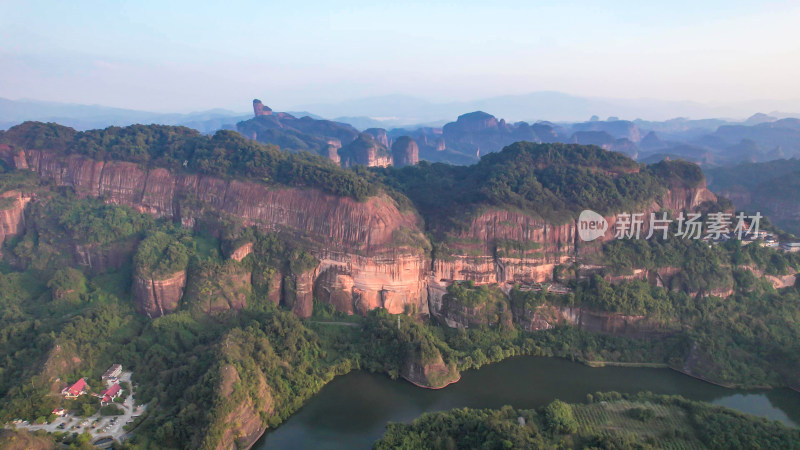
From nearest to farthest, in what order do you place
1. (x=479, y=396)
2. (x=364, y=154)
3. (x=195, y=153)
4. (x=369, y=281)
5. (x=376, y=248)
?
(x=479, y=396), (x=376, y=248), (x=369, y=281), (x=195, y=153), (x=364, y=154)

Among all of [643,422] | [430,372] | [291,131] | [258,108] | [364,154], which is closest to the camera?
[643,422]

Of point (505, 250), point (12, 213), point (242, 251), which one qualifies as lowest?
point (242, 251)

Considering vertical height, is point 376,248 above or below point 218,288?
above

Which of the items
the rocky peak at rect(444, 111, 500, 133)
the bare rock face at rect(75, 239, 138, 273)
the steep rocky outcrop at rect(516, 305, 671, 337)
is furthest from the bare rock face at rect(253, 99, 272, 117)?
the steep rocky outcrop at rect(516, 305, 671, 337)

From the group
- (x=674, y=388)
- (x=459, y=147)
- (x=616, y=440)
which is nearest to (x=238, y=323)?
(x=616, y=440)

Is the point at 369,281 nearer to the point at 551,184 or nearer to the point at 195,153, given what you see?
the point at 551,184

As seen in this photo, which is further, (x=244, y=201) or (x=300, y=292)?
(x=244, y=201)

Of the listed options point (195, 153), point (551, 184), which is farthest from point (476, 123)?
point (195, 153)
